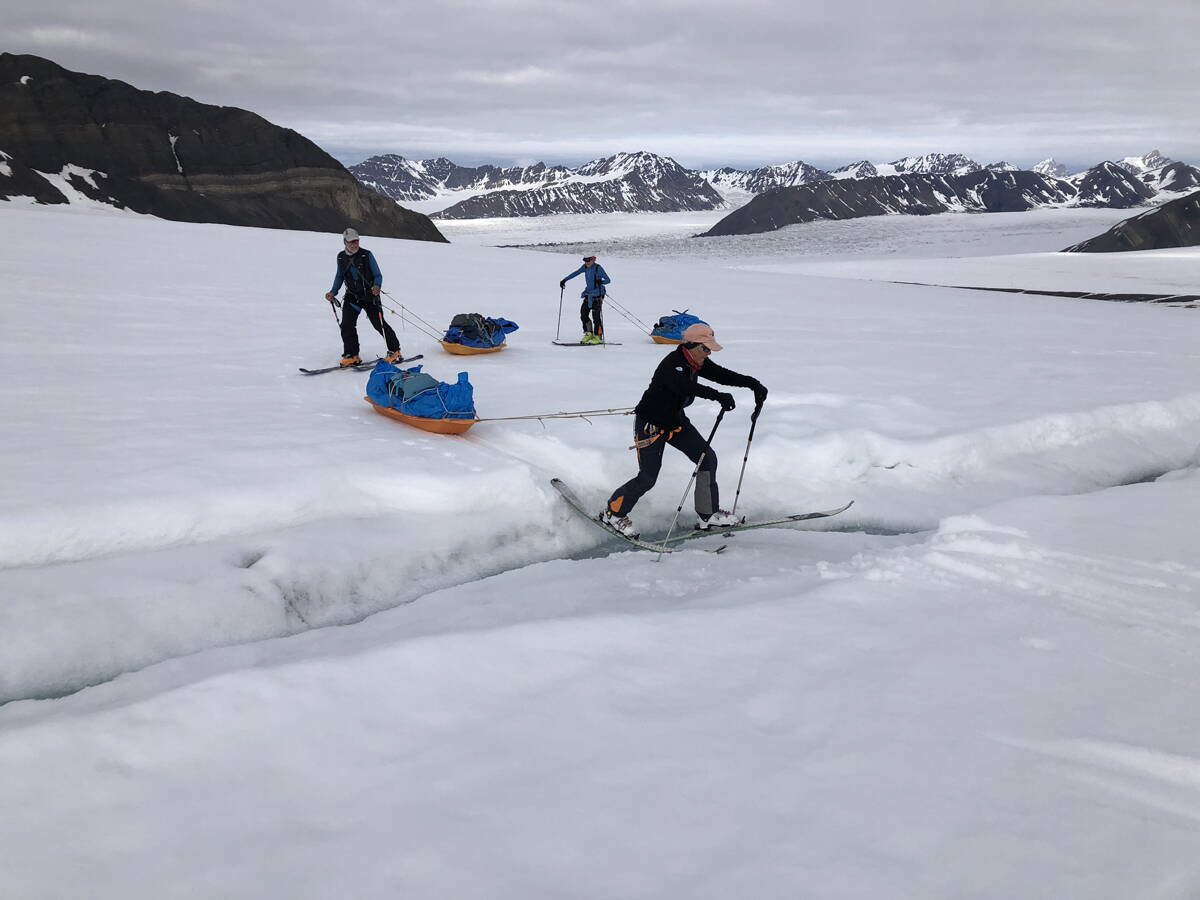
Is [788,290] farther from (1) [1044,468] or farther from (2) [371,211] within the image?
(2) [371,211]

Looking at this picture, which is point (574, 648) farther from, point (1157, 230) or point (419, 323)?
point (1157, 230)

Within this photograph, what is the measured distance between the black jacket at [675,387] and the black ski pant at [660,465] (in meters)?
0.12

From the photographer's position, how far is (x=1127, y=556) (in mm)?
5320

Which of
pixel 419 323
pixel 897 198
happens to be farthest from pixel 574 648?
pixel 897 198

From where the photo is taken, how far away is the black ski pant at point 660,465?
5.71 metres

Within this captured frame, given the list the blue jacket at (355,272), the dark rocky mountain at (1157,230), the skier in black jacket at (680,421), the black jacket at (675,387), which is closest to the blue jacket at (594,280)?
the blue jacket at (355,272)

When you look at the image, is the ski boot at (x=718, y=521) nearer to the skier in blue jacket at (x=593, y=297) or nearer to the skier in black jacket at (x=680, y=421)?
the skier in black jacket at (x=680, y=421)

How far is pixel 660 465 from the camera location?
5.79 metres

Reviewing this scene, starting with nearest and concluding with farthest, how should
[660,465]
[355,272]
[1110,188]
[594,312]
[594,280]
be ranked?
[660,465], [355,272], [594,280], [594,312], [1110,188]

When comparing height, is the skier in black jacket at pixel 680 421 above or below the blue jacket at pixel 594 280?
below

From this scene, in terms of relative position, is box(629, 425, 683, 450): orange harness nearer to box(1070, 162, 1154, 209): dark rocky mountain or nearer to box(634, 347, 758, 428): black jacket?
box(634, 347, 758, 428): black jacket

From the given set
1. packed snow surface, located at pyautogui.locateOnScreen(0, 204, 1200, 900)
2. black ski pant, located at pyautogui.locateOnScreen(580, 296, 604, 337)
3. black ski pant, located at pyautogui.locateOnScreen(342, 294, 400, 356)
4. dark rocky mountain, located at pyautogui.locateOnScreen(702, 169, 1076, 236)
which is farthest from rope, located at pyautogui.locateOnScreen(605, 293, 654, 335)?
dark rocky mountain, located at pyautogui.locateOnScreen(702, 169, 1076, 236)

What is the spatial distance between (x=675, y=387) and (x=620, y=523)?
46.1 inches

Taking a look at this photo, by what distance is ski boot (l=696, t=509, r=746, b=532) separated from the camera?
5.85 metres
